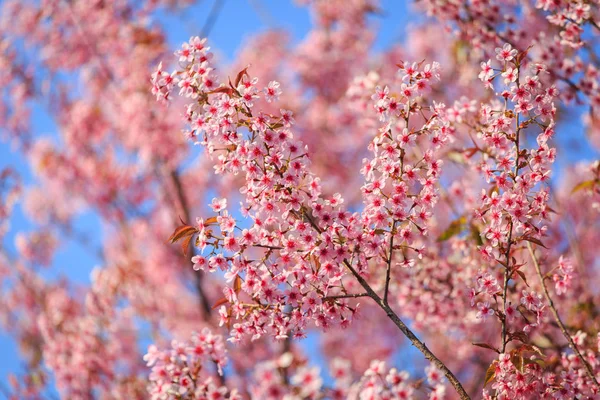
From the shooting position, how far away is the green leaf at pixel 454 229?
3.91 m

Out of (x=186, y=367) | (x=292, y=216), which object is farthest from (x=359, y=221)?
(x=186, y=367)

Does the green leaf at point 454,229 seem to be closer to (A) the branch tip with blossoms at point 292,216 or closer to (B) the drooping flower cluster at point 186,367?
(A) the branch tip with blossoms at point 292,216

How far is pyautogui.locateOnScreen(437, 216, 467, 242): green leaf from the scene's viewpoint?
3.91 meters

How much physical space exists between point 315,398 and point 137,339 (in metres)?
6.38

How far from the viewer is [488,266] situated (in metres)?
3.89

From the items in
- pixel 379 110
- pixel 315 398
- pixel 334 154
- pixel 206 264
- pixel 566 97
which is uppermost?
pixel 334 154

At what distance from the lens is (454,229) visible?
398 cm

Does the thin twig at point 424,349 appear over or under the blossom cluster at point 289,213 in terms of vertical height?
under

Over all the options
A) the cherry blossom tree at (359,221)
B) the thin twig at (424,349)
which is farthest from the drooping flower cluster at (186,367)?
the thin twig at (424,349)

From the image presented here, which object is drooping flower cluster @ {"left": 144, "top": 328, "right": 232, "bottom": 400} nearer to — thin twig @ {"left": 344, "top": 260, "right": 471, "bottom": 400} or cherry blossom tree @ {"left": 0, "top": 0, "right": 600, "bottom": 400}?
cherry blossom tree @ {"left": 0, "top": 0, "right": 600, "bottom": 400}

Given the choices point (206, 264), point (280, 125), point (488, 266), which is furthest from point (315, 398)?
point (488, 266)

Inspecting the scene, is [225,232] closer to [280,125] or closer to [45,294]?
[280,125]

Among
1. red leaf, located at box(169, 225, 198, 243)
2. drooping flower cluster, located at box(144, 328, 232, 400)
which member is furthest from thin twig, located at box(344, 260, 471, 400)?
drooping flower cluster, located at box(144, 328, 232, 400)

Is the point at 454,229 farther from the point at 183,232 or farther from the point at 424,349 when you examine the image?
the point at 183,232
